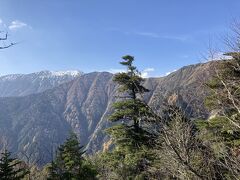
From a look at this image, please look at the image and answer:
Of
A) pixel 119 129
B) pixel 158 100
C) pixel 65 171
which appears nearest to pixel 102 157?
pixel 119 129

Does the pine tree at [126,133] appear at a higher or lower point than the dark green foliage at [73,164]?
higher

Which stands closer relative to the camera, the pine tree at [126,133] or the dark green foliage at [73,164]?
the pine tree at [126,133]

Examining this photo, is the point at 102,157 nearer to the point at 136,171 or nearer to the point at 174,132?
the point at 136,171

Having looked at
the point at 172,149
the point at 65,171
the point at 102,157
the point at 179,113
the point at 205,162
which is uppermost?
the point at 179,113

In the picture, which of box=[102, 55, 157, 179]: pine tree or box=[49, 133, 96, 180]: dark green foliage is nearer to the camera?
box=[102, 55, 157, 179]: pine tree

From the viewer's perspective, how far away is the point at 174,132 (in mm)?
6789

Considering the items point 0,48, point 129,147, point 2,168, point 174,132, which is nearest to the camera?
point 0,48

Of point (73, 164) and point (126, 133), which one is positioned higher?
point (126, 133)

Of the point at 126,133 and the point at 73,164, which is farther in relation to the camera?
the point at 73,164

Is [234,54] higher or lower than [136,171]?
higher

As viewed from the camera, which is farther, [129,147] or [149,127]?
[129,147]

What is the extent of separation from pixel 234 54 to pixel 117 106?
14073 mm

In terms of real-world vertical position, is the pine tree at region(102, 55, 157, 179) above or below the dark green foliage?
above

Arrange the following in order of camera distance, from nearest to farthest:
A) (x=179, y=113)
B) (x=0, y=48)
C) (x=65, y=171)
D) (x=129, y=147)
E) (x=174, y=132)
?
(x=0, y=48)
(x=174, y=132)
(x=179, y=113)
(x=129, y=147)
(x=65, y=171)
